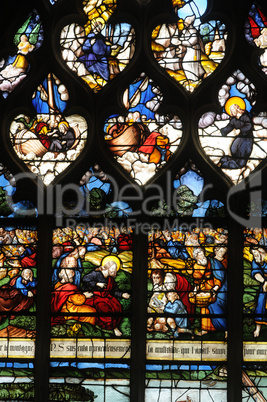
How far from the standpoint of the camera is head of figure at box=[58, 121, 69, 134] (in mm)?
6145

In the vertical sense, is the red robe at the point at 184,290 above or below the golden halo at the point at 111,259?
below

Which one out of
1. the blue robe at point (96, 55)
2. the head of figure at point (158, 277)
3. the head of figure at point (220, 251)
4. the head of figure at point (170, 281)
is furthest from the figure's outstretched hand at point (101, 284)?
the blue robe at point (96, 55)

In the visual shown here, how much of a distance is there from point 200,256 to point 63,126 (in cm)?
165

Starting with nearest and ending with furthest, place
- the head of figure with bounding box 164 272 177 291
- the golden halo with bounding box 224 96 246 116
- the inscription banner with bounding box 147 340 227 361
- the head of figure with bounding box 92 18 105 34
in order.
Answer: the inscription banner with bounding box 147 340 227 361 < the head of figure with bounding box 164 272 177 291 < the golden halo with bounding box 224 96 246 116 < the head of figure with bounding box 92 18 105 34

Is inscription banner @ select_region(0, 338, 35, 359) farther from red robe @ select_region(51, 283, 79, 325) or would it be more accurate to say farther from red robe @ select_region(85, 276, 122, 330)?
red robe @ select_region(85, 276, 122, 330)

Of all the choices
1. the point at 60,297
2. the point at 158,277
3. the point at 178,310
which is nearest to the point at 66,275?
the point at 60,297

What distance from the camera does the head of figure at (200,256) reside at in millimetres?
5898

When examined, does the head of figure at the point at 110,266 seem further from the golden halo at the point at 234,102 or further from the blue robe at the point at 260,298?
the golden halo at the point at 234,102

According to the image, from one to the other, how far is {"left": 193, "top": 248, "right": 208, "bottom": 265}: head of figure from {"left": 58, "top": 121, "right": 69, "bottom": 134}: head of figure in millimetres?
1550

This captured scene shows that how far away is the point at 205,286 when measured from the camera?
586 cm

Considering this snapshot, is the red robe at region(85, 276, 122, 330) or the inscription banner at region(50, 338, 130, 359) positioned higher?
the red robe at region(85, 276, 122, 330)

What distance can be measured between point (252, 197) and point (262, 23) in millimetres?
1574

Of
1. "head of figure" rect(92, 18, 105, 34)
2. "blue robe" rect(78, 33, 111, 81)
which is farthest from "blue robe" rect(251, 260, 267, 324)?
"head of figure" rect(92, 18, 105, 34)

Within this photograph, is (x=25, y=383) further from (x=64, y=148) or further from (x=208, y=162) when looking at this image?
(x=208, y=162)
